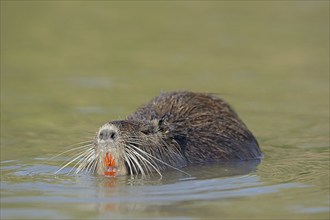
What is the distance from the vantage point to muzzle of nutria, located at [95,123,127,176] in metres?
7.67

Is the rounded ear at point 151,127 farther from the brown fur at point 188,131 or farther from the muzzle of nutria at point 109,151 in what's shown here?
the muzzle of nutria at point 109,151

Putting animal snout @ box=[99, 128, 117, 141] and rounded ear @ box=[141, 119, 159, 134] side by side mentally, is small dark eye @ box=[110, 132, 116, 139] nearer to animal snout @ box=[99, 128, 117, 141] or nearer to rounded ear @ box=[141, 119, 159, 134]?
animal snout @ box=[99, 128, 117, 141]

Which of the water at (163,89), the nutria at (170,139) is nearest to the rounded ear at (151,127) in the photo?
the nutria at (170,139)

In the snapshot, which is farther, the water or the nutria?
the nutria

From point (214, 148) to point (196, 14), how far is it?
29.7 feet

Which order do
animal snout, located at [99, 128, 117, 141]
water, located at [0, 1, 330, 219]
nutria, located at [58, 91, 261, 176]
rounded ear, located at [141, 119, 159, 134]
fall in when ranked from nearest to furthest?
water, located at [0, 1, 330, 219]
animal snout, located at [99, 128, 117, 141]
nutria, located at [58, 91, 261, 176]
rounded ear, located at [141, 119, 159, 134]

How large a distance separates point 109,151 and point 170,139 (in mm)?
782

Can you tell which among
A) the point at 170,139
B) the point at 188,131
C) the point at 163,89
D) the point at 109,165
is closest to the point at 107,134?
the point at 109,165

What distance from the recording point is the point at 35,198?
7129 millimetres

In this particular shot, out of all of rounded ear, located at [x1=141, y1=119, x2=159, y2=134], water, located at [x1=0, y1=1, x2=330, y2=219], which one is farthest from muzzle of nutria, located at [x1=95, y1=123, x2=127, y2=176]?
rounded ear, located at [x1=141, y1=119, x2=159, y2=134]

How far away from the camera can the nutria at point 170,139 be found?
778 centimetres

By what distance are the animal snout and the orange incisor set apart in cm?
15

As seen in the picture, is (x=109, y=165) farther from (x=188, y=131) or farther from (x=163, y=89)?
(x=163, y=89)

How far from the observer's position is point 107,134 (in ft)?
25.1
